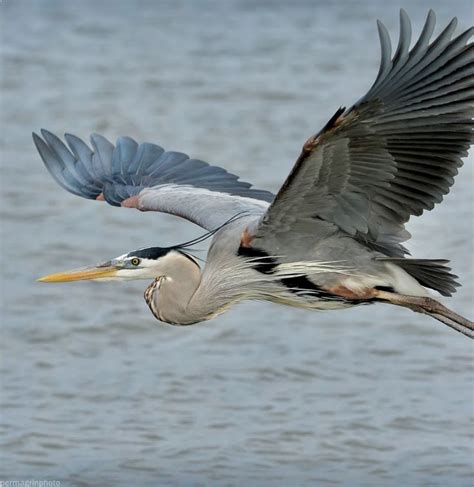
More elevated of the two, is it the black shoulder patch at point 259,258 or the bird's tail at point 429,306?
the black shoulder patch at point 259,258

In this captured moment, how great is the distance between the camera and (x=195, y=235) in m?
10.5

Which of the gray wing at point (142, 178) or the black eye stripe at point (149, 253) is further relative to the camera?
the gray wing at point (142, 178)

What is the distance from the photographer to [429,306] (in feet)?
19.9

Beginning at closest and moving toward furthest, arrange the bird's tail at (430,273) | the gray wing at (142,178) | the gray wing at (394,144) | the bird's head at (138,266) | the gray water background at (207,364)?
the gray wing at (394,144) → the bird's tail at (430,273) → the bird's head at (138,266) → the gray wing at (142,178) → the gray water background at (207,364)

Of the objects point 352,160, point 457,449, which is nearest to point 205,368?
point 457,449

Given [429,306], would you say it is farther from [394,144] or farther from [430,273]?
[394,144]

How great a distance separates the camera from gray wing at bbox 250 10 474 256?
5285 mm

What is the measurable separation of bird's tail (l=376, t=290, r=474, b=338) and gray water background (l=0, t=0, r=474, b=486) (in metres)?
0.34

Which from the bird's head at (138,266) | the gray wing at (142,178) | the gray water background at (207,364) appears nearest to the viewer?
the bird's head at (138,266)

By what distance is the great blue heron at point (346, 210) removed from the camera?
536 cm

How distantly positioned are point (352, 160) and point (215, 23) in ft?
45.6

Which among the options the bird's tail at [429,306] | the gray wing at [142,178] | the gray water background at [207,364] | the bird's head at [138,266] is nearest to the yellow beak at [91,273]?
the bird's head at [138,266]

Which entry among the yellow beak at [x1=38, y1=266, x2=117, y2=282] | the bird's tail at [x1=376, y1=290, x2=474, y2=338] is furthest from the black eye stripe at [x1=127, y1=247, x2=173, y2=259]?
the bird's tail at [x1=376, y1=290, x2=474, y2=338]

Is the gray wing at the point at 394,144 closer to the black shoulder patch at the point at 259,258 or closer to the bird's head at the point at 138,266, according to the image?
the black shoulder patch at the point at 259,258
